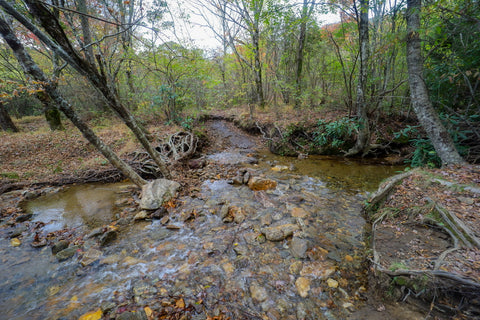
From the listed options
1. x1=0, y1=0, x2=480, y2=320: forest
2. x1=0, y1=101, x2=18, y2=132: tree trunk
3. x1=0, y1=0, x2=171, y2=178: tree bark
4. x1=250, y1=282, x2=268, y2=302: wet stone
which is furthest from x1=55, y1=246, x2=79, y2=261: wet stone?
x1=0, y1=101, x2=18, y2=132: tree trunk

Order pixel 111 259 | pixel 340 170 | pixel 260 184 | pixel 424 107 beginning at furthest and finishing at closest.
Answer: pixel 340 170 → pixel 260 184 → pixel 424 107 → pixel 111 259

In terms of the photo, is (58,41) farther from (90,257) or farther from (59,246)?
(90,257)

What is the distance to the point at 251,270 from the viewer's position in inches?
113

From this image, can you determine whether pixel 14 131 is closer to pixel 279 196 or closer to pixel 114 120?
pixel 114 120

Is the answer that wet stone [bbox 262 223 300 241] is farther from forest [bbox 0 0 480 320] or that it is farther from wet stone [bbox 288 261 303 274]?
wet stone [bbox 288 261 303 274]

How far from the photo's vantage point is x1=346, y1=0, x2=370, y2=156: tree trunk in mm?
6402

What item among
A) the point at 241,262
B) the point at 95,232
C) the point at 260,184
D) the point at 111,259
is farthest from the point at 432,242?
the point at 95,232

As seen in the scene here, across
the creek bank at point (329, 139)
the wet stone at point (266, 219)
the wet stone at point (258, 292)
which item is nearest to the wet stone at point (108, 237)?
the wet stone at point (258, 292)

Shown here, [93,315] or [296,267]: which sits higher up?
[93,315]

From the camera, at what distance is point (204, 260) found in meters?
3.09

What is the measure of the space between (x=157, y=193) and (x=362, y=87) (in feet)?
25.9

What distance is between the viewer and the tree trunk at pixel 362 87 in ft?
21.0

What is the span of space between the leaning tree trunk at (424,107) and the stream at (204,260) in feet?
6.49

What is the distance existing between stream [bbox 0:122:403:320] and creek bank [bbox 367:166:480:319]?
→ 1.62ft
